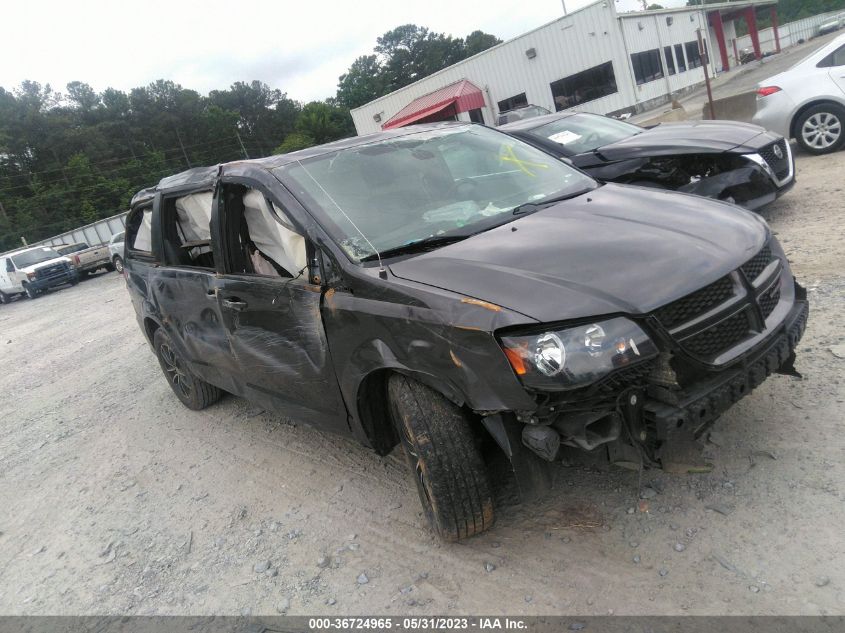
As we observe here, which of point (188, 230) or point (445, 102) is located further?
point (445, 102)

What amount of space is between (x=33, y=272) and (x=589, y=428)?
2329 centimetres

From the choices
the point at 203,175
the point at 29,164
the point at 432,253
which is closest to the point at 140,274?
the point at 203,175

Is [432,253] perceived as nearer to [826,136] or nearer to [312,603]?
[312,603]

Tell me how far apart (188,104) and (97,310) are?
7081cm

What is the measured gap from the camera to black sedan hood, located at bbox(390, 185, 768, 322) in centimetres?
232

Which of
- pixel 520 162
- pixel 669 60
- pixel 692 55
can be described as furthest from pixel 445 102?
pixel 520 162

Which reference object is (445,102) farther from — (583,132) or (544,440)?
(544,440)

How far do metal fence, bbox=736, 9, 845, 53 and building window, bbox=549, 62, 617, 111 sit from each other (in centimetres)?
3282

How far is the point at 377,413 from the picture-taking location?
9.98ft

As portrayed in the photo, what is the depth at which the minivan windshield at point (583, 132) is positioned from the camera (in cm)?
712

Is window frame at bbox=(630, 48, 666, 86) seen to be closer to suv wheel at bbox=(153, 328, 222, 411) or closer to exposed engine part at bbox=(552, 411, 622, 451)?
suv wheel at bbox=(153, 328, 222, 411)

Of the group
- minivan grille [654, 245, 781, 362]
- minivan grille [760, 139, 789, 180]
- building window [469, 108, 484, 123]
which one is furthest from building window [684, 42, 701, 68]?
minivan grille [654, 245, 781, 362]

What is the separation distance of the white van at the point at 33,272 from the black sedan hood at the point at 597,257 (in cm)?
2253

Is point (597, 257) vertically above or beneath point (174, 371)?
above
